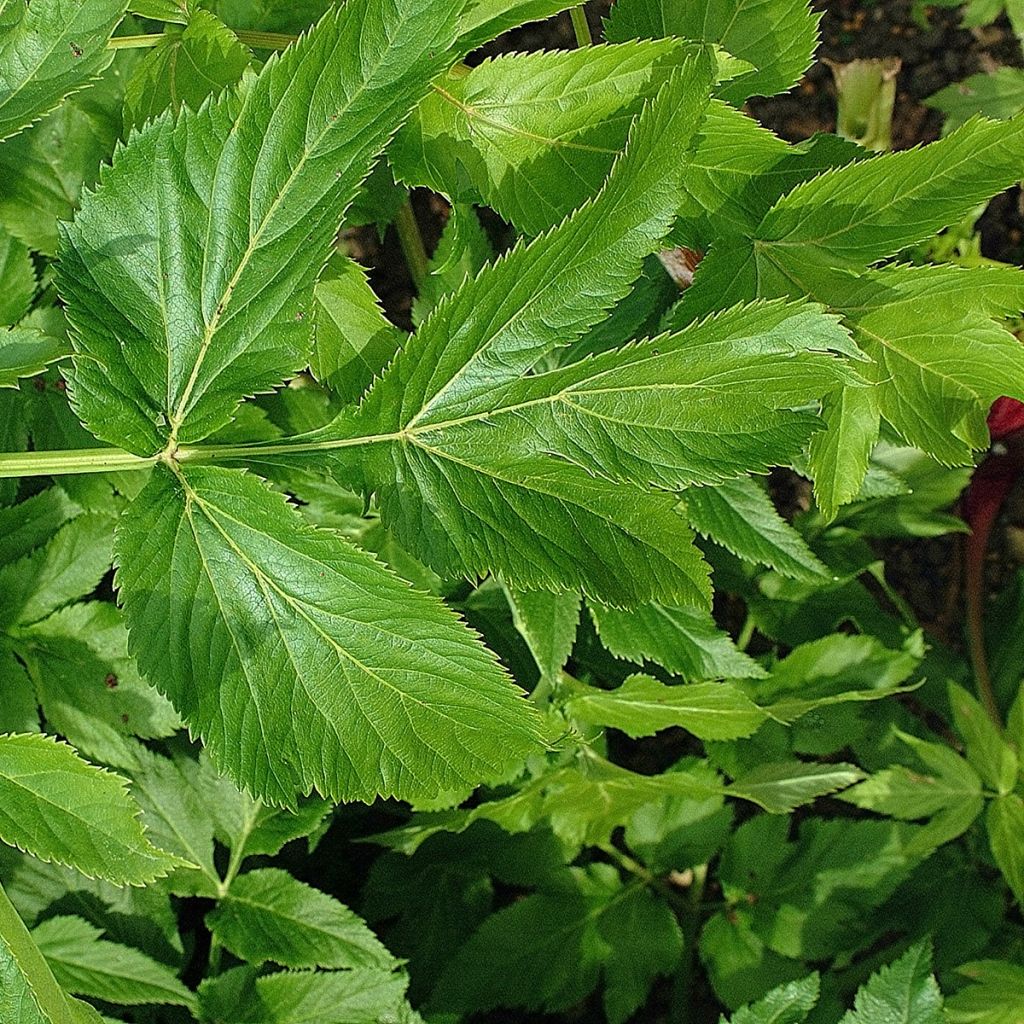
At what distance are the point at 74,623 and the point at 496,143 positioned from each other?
2.62 ft

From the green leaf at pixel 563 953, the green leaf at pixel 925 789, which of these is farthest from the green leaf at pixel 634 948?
the green leaf at pixel 925 789

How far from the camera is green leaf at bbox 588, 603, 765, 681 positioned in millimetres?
1479

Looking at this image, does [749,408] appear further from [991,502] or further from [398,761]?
[991,502]

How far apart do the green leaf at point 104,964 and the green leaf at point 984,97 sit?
6.55 ft

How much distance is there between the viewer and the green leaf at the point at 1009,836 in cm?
167

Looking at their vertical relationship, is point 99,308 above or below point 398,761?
above

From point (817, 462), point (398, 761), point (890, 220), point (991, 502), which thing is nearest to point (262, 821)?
point (398, 761)

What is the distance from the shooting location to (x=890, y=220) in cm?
108

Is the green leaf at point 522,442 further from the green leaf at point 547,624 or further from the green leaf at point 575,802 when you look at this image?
the green leaf at point 575,802

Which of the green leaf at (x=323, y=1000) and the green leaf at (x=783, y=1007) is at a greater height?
the green leaf at (x=323, y=1000)

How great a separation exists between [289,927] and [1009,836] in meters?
1.07

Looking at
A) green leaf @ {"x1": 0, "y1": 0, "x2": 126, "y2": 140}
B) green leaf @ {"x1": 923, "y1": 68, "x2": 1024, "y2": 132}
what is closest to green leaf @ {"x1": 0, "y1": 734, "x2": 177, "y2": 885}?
green leaf @ {"x1": 0, "y1": 0, "x2": 126, "y2": 140}

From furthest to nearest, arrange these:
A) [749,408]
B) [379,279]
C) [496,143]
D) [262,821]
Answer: [379,279] < [262,821] < [496,143] < [749,408]

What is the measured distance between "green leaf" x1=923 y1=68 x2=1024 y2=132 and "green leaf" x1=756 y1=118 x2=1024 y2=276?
50.1 inches
